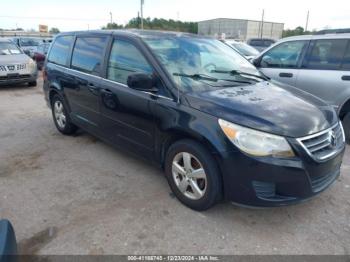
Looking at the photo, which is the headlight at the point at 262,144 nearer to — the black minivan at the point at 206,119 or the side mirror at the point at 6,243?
the black minivan at the point at 206,119

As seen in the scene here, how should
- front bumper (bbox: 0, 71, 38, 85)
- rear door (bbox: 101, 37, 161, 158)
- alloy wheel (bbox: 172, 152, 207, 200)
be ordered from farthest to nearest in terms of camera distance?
front bumper (bbox: 0, 71, 38, 85)
rear door (bbox: 101, 37, 161, 158)
alloy wheel (bbox: 172, 152, 207, 200)

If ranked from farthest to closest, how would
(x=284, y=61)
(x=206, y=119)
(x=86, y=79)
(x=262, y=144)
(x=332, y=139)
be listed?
(x=284, y=61) < (x=86, y=79) < (x=332, y=139) < (x=206, y=119) < (x=262, y=144)

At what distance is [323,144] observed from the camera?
2.74 meters

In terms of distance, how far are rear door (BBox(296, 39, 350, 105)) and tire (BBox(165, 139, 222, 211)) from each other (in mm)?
3250

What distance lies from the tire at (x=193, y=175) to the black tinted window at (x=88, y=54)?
67.2 inches

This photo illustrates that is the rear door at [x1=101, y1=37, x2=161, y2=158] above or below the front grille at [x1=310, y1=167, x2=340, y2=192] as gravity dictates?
above

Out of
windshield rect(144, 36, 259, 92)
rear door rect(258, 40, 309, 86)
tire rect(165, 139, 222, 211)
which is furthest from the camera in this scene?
rear door rect(258, 40, 309, 86)

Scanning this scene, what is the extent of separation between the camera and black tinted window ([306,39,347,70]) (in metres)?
4.92

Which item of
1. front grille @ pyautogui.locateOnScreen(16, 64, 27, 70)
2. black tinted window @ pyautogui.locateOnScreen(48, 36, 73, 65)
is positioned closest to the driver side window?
black tinted window @ pyautogui.locateOnScreen(48, 36, 73, 65)

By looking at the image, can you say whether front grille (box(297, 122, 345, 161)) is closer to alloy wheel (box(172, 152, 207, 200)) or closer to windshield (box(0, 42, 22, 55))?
alloy wheel (box(172, 152, 207, 200))

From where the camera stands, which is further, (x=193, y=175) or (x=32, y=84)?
(x=32, y=84)

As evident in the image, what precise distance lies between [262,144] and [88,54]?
9.30ft

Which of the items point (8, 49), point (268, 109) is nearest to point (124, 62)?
point (268, 109)

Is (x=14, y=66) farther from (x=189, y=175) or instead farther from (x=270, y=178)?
(x=270, y=178)
